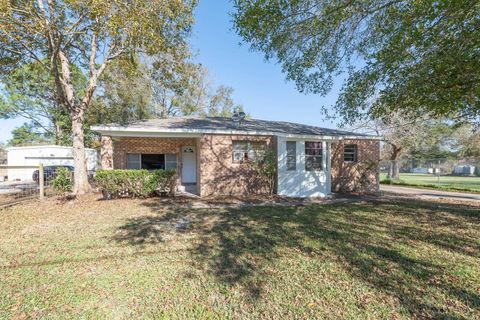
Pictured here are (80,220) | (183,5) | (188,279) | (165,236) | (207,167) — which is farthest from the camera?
(207,167)

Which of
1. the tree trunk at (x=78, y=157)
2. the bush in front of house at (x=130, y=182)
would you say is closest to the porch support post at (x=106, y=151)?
the tree trunk at (x=78, y=157)

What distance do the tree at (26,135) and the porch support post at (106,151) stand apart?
26826mm

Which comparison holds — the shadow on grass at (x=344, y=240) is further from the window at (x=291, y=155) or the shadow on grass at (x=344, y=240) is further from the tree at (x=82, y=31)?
the tree at (x=82, y=31)

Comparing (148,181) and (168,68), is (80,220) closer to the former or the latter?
(148,181)

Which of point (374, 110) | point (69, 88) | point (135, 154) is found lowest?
point (135, 154)

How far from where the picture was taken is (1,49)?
367 inches

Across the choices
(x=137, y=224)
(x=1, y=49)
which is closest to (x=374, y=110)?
(x=137, y=224)

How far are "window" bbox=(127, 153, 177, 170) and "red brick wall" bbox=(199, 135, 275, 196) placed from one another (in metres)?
4.25

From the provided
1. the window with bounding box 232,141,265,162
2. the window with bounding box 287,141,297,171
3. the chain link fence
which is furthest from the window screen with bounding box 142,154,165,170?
the chain link fence

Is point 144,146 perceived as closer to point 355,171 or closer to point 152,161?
point 152,161

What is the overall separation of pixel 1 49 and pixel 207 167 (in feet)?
29.8

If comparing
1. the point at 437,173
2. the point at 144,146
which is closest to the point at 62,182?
the point at 144,146

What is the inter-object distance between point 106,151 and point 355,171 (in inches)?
500

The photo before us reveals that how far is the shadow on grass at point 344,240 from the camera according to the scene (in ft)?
10.7
